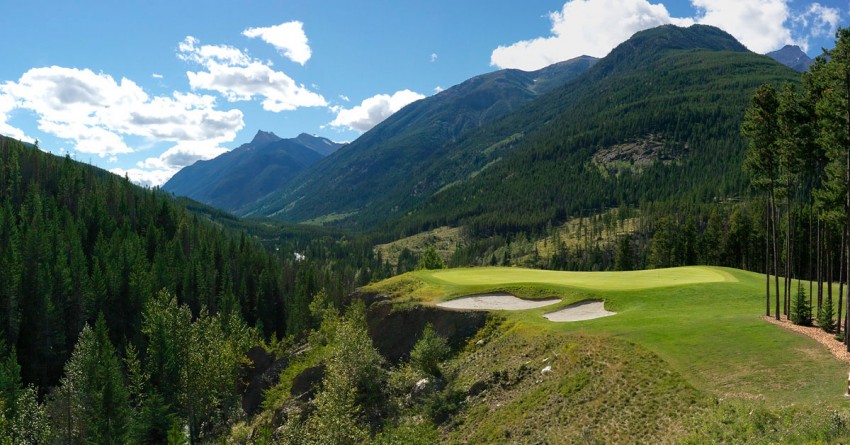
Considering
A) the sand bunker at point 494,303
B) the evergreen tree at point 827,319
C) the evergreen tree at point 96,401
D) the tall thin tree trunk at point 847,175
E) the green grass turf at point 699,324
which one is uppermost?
the tall thin tree trunk at point 847,175

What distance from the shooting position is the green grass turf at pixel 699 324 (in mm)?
24797

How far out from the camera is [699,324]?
113 ft

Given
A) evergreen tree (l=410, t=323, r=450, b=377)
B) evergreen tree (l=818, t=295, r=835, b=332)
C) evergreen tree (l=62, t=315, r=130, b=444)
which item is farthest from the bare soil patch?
evergreen tree (l=62, t=315, r=130, b=444)

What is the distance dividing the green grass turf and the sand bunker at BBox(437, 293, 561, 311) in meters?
1.38

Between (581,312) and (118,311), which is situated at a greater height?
(581,312)

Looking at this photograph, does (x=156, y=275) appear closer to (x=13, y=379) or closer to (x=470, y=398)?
(x=13, y=379)

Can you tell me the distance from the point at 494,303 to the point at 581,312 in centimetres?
1012

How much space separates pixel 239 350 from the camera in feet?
255

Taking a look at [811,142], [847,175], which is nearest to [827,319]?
[847,175]

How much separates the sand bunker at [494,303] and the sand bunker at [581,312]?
2.88 metres

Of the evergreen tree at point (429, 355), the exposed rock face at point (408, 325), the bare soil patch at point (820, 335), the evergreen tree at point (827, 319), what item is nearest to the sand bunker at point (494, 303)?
the exposed rock face at point (408, 325)

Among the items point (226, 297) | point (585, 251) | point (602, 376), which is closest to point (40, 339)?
point (226, 297)

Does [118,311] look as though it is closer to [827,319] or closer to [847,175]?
[827,319]

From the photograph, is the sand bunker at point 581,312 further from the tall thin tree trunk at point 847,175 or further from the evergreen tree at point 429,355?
the tall thin tree trunk at point 847,175
